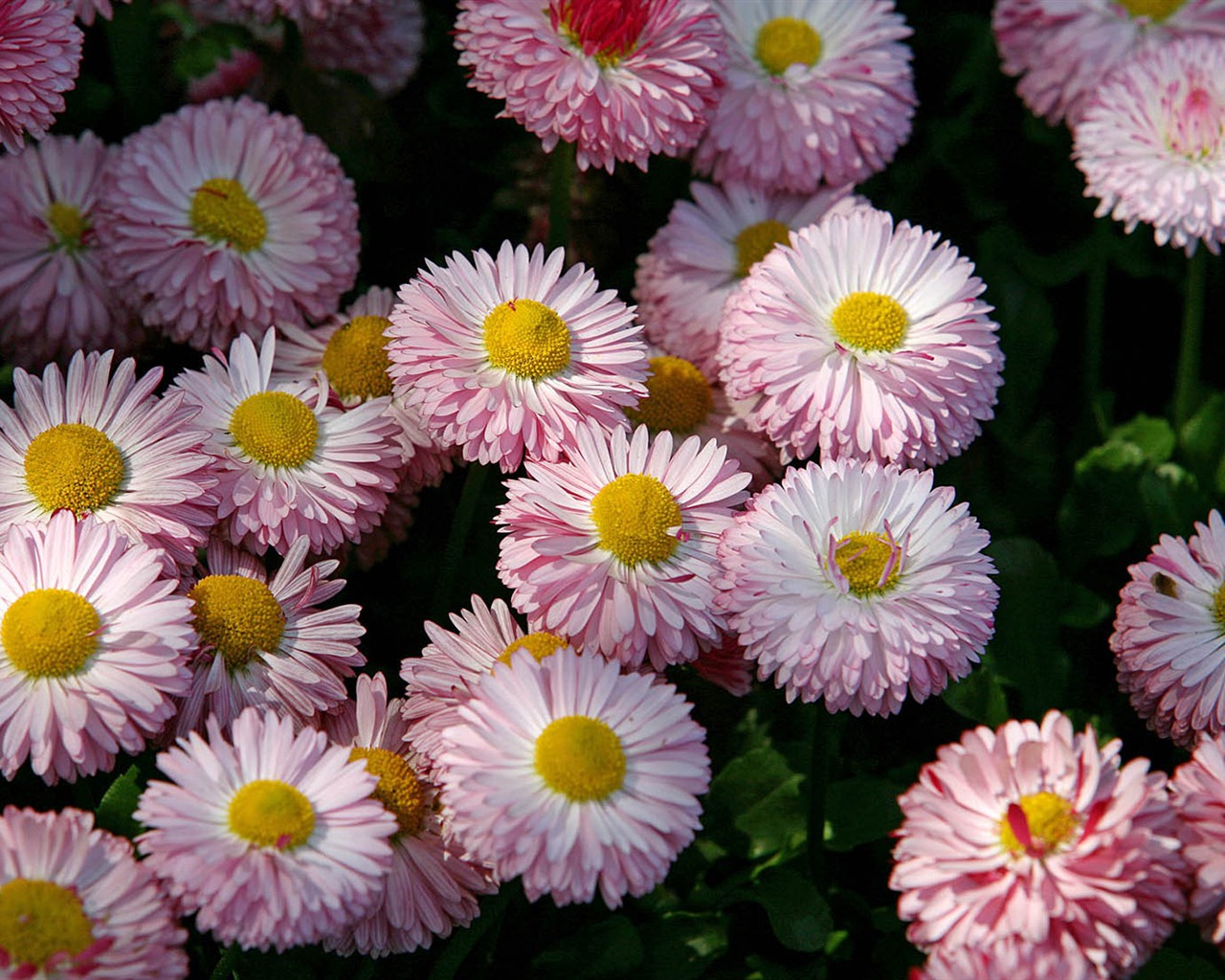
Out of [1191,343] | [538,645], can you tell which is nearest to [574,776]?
[538,645]

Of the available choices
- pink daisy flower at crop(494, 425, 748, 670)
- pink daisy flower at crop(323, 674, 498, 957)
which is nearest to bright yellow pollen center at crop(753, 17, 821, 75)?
pink daisy flower at crop(494, 425, 748, 670)

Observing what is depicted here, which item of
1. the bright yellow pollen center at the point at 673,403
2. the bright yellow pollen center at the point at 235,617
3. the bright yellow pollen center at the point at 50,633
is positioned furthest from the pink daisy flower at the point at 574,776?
the bright yellow pollen center at the point at 673,403

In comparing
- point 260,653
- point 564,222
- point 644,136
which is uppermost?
point 644,136

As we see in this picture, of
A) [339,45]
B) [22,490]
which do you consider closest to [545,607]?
[22,490]

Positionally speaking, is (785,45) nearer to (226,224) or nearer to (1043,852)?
(226,224)

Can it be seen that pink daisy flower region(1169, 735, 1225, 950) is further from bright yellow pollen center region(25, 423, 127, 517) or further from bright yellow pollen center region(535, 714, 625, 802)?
bright yellow pollen center region(25, 423, 127, 517)

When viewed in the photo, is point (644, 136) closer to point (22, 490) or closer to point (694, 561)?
point (694, 561)

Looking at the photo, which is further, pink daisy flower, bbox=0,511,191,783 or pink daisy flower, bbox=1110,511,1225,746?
pink daisy flower, bbox=1110,511,1225,746
